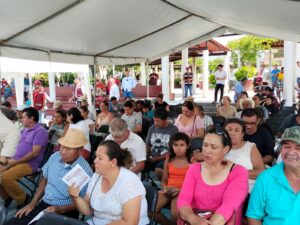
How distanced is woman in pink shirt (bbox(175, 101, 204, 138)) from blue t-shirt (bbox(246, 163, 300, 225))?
2997 mm

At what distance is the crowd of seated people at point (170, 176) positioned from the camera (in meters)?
2.29

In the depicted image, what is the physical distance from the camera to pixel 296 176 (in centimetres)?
224

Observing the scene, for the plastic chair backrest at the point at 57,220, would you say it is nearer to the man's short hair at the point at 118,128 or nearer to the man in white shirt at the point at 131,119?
the man's short hair at the point at 118,128

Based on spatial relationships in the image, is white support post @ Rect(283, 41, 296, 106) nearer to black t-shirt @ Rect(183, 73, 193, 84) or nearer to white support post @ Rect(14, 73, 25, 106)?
black t-shirt @ Rect(183, 73, 193, 84)

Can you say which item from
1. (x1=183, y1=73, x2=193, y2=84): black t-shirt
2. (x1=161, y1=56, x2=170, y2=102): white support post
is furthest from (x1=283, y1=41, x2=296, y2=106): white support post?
(x1=161, y1=56, x2=170, y2=102): white support post

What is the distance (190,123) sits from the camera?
548 cm

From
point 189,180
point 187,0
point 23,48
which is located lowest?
point 189,180

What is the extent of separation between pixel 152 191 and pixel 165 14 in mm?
4076

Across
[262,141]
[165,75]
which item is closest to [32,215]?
[262,141]

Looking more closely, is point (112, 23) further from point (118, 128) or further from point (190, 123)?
point (118, 128)

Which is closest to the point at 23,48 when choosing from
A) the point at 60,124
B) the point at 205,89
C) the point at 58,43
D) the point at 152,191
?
the point at 58,43

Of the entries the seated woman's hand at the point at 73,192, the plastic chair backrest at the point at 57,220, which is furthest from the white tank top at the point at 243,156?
the plastic chair backrest at the point at 57,220

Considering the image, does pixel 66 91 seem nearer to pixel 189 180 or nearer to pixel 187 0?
pixel 187 0

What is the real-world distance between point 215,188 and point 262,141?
5.18ft
